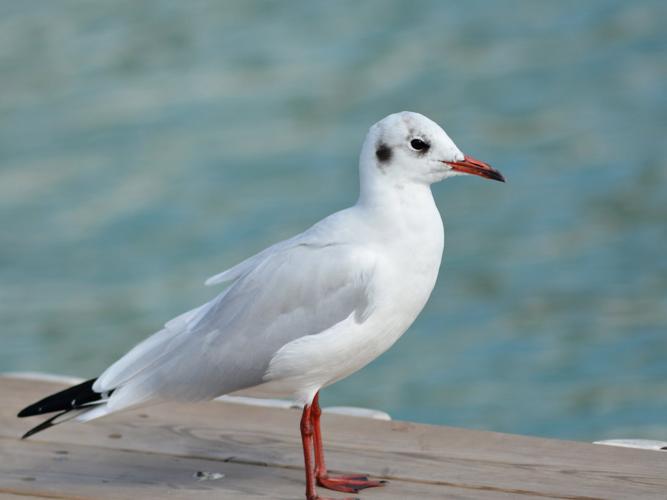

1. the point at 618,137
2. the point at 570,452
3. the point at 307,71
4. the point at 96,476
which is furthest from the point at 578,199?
the point at 96,476

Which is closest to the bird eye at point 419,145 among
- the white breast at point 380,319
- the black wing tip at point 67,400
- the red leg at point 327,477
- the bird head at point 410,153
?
the bird head at point 410,153

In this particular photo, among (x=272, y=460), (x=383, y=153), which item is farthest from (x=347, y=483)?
(x=383, y=153)

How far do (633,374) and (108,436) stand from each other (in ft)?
12.1

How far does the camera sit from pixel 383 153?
3.55 m

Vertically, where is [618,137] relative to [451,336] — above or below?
above

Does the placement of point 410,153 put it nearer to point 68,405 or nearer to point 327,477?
point 327,477

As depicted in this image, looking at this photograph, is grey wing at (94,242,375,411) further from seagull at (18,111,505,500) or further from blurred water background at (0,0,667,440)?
blurred water background at (0,0,667,440)

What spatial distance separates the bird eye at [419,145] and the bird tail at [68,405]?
958 mm

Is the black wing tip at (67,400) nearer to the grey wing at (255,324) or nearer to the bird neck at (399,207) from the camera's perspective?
the grey wing at (255,324)

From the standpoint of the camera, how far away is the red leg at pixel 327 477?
3.68m

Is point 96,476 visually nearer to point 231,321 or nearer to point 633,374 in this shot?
point 231,321

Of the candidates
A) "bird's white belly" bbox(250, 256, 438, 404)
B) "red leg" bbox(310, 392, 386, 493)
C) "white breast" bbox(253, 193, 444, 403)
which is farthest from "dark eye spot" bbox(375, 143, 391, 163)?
"red leg" bbox(310, 392, 386, 493)

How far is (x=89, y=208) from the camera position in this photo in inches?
338

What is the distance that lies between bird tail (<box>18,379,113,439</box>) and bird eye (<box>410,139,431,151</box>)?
958 mm
